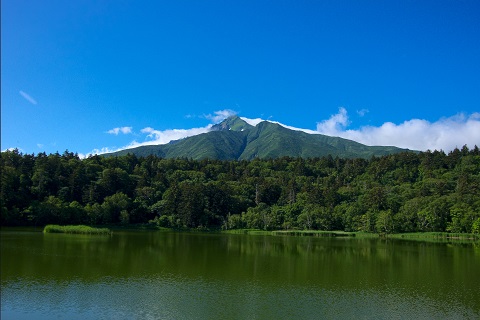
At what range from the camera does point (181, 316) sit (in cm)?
2147

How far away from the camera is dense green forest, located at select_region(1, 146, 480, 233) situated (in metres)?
87.7

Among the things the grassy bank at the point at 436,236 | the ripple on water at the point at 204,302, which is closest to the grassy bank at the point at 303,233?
the grassy bank at the point at 436,236

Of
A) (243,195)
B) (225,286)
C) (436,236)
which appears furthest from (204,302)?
(243,195)

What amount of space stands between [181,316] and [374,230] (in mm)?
79149

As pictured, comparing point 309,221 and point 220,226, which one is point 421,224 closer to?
point 309,221

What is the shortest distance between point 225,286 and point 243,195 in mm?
96981

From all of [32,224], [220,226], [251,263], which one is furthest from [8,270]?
[220,226]

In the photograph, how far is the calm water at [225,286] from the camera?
2256 centimetres

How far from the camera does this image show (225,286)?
94.3 feet

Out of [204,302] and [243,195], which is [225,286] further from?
[243,195]

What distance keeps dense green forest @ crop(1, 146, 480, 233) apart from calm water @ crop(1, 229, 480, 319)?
44.0 meters

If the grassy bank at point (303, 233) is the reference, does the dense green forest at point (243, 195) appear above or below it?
above

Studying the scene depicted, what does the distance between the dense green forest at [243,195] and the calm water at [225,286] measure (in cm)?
4403

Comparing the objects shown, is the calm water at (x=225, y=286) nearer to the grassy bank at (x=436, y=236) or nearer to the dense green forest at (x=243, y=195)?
the grassy bank at (x=436, y=236)
